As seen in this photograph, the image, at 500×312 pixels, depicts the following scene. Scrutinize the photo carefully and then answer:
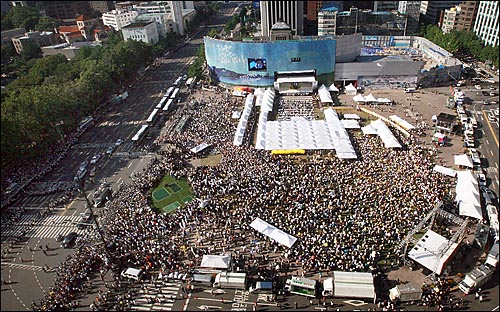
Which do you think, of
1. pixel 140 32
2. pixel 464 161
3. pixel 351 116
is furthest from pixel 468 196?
pixel 140 32

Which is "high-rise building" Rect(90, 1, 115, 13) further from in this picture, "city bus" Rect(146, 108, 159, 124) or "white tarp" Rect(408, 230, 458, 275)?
"white tarp" Rect(408, 230, 458, 275)

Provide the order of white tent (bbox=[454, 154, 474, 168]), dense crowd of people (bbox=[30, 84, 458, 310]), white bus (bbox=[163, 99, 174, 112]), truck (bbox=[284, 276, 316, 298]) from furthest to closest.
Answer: white bus (bbox=[163, 99, 174, 112]) < white tent (bbox=[454, 154, 474, 168]) < dense crowd of people (bbox=[30, 84, 458, 310]) < truck (bbox=[284, 276, 316, 298])

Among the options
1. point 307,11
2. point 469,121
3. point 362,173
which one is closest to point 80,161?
point 362,173

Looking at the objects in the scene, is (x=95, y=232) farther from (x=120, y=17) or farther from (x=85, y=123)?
(x=120, y=17)

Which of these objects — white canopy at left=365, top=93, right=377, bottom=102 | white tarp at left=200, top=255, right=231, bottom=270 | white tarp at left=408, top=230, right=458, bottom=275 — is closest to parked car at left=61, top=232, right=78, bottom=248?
white tarp at left=200, top=255, right=231, bottom=270

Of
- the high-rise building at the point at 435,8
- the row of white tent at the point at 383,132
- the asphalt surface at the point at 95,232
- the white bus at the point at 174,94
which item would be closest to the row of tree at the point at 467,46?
the asphalt surface at the point at 95,232

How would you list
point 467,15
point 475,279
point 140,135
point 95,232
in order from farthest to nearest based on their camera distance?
point 467,15
point 140,135
point 95,232
point 475,279

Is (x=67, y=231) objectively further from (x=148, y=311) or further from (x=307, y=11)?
(x=307, y=11)
